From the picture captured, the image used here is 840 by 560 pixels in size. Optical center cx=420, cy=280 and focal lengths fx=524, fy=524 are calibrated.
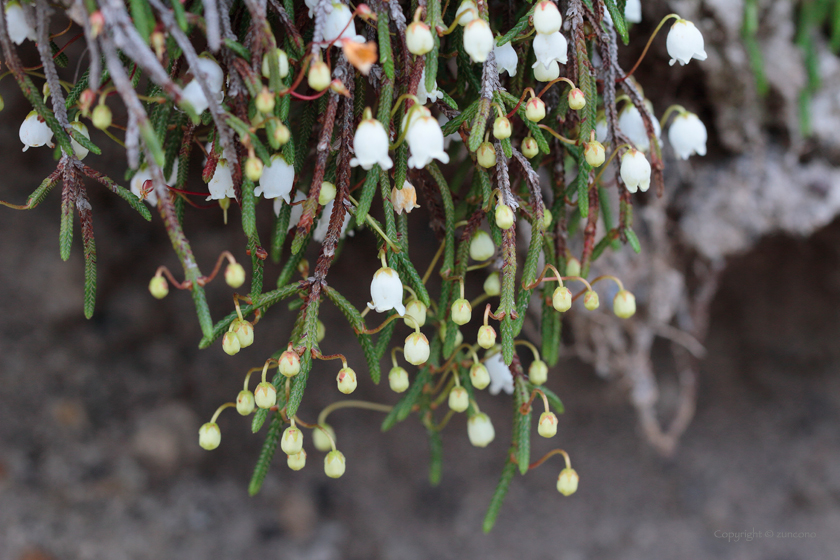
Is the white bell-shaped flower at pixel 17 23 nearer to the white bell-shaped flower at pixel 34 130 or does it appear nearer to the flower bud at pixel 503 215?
the white bell-shaped flower at pixel 34 130

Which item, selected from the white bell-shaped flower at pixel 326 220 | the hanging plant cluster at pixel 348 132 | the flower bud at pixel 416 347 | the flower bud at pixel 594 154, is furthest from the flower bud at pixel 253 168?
the flower bud at pixel 594 154

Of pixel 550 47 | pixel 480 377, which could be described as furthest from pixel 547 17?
pixel 480 377

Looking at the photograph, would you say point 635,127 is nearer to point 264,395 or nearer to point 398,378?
point 398,378

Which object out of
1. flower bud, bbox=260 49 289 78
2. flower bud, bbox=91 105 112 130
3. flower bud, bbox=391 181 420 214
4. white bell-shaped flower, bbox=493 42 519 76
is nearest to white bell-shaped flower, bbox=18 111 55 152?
flower bud, bbox=91 105 112 130

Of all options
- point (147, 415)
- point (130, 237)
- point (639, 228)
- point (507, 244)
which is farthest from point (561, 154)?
point (147, 415)

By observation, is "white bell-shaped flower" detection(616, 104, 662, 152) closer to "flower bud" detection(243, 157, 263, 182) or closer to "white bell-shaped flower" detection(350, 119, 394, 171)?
"white bell-shaped flower" detection(350, 119, 394, 171)
